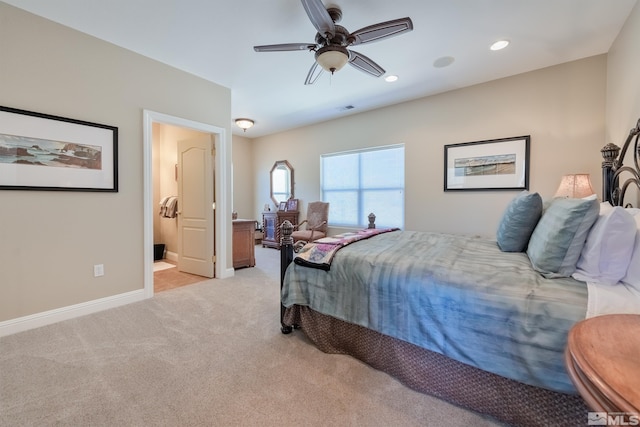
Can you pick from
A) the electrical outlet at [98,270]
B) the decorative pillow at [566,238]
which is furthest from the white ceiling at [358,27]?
the electrical outlet at [98,270]

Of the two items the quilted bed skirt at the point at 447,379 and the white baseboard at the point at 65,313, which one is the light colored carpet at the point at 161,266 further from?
the quilted bed skirt at the point at 447,379

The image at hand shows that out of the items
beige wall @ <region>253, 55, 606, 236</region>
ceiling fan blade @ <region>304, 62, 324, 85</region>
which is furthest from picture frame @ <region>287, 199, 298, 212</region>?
ceiling fan blade @ <region>304, 62, 324, 85</region>

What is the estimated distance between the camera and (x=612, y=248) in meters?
1.29

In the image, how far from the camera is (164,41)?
2805 mm

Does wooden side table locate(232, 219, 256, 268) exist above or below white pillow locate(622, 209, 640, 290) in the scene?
below

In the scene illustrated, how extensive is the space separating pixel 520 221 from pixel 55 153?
12.9ft

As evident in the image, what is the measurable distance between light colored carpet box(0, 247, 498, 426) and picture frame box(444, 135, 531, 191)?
3093 millimetres

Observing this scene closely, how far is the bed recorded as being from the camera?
1.22 m

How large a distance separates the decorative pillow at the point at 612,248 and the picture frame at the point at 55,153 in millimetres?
3829

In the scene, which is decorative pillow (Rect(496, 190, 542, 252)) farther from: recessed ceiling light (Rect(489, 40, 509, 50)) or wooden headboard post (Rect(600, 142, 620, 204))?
recessed ceiling light (Rect(489, 40, 509, 50))

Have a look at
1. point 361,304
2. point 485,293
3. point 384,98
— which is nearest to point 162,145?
point 384,98

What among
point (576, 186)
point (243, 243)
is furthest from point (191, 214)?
point (576, 186)

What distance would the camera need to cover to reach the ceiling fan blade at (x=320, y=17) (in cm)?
179

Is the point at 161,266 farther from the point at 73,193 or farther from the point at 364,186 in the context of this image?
the point at 364,186
